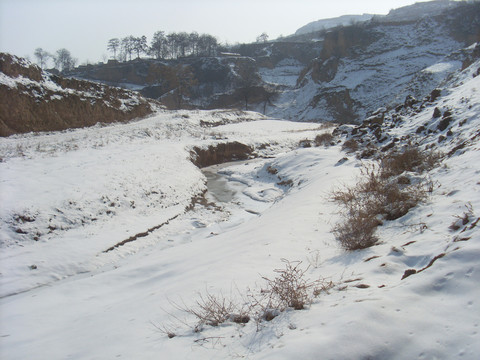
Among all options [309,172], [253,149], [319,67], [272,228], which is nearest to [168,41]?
[319,67]

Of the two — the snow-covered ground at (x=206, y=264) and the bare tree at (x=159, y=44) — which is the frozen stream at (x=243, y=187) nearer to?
the snow-covered ground at (x=206, y=264)

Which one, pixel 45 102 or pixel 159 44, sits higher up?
pixel 159 44

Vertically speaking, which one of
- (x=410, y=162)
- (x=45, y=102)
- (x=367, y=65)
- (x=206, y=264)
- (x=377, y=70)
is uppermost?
(x=367, y=65)

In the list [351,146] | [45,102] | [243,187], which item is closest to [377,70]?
[351,146]

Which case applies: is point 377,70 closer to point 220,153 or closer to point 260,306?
point 220,153

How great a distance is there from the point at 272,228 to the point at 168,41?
311ft

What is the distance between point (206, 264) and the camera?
4867mm

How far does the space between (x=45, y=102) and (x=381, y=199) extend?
68.4 ft

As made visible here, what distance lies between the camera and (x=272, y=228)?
5891mm

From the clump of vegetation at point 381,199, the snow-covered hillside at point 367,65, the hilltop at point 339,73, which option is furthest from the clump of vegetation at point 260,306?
the snow-covered hillside at point 367,65

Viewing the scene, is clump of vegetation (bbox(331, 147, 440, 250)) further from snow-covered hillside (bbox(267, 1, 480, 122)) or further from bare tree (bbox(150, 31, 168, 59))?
bare tree (bbox(150, 31, 168, 59))

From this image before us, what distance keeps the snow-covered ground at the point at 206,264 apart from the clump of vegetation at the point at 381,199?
184 mm

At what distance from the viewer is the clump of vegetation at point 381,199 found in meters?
4.27

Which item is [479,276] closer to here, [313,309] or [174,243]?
[313,309]
